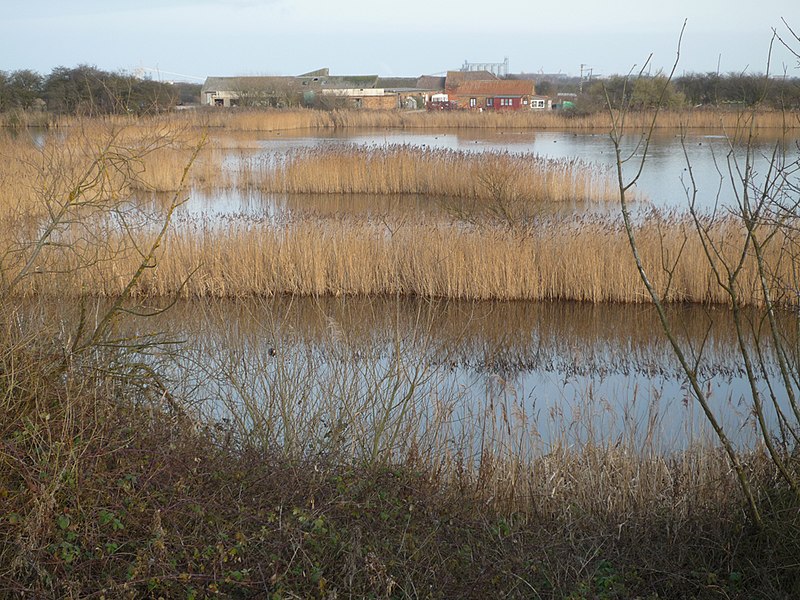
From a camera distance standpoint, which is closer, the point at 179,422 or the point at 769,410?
the point at 179,422

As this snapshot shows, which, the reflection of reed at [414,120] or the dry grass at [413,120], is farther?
the dry grass at [413,120]

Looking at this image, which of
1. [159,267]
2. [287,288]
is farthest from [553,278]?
[159,267]

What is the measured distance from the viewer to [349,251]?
9617 millimetres

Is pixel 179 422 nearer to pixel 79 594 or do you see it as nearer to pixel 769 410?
pixel 79 594

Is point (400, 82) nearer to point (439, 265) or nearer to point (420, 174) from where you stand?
point (420, 174)

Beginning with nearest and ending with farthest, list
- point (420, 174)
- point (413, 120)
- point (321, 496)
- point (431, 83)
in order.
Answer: point (321, 496) → point (420, 174) → point (413, 120) → point (431, 83)

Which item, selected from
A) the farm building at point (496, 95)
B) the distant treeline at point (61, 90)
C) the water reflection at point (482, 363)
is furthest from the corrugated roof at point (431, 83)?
the water reflection at point (482, 363)

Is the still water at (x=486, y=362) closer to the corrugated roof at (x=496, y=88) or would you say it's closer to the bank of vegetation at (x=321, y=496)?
the bank of vegetation at (x=321, y=496)

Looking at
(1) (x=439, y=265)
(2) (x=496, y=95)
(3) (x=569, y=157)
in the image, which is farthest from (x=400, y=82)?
(1) (x=439, y=265)

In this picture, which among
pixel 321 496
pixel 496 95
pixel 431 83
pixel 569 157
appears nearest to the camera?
pixel 321 496

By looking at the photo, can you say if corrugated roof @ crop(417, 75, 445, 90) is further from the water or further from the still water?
the still water

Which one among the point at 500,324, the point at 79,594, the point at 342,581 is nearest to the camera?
the point at 79,594

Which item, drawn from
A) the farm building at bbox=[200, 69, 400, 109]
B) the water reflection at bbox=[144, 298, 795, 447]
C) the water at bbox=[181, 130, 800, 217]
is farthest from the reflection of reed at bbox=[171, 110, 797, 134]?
the water reflection at bbox=[144, 298, 795, 447]

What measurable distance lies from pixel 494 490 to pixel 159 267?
20.5ft
